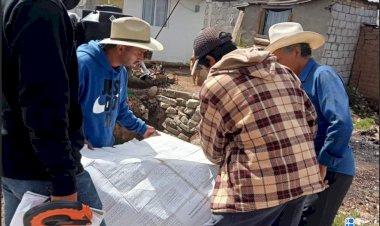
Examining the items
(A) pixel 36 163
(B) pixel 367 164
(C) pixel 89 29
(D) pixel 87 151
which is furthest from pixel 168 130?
(A) pixel 36 163

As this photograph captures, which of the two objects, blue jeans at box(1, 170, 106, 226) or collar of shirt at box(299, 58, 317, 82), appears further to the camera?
collar of shirt at box(299, 58, 317, 82)

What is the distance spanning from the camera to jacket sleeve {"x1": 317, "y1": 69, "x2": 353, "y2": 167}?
1916 mm

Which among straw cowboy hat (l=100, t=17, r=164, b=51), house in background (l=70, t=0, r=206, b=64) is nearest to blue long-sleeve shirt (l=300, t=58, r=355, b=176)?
straw cowboy hat (l=100, t=17, r=164, b=51)

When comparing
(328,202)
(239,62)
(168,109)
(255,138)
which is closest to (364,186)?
(328,202)

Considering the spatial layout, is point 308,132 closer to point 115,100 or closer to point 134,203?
point 134,203

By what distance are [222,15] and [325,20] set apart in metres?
4.93

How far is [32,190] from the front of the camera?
4.37ft

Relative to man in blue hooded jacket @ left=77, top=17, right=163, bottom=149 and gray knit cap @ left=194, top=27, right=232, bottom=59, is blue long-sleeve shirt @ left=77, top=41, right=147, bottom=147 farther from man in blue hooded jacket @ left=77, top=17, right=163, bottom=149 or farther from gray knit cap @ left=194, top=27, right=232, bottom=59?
gray knit cap @ left=194, top=27, right=232, bottom=59

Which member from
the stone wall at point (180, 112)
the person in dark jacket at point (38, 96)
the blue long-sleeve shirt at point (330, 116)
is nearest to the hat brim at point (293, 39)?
the blue long-sleeve shirt at point (330, 116)

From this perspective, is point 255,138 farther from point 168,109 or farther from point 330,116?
point 168,109

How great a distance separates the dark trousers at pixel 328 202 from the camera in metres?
2.11

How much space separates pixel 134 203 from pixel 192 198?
275 mm

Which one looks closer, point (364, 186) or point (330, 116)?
point (330, 116)

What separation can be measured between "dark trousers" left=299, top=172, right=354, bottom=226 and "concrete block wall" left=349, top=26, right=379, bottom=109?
8.89 metres
